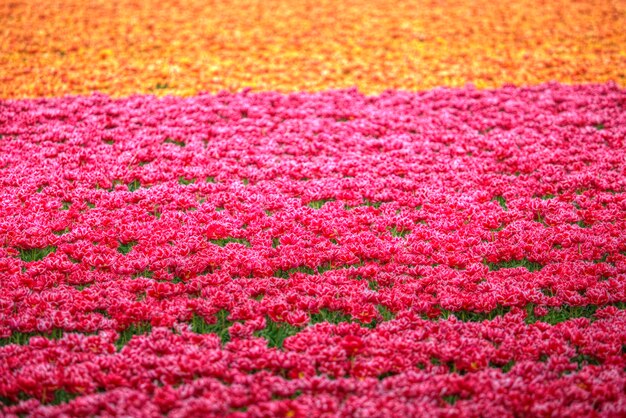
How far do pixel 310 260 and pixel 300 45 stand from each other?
20.6 feet

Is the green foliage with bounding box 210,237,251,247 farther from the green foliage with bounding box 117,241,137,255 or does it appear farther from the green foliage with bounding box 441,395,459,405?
the green foliage with bounding box 441,395,459,405

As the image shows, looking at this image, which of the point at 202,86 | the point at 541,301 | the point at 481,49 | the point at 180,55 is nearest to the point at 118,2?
the point at 180,55

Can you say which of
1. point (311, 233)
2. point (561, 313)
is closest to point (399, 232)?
point (311, 233)

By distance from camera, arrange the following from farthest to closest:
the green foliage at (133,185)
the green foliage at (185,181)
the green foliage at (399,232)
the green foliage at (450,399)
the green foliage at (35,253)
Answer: the green foliage at (185,181)
the green foliage at (133,185)
the green foliage at (399,232)
the green foliage at (35,253)
the green foliage at (450,399)

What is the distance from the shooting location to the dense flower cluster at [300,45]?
8.01m

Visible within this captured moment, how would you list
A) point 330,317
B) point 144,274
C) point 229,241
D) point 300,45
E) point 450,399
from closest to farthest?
point 450,399
point 330,317
point 144,274
point 229,241
point 300,45

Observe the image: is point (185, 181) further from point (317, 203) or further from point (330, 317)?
point (330, 317)

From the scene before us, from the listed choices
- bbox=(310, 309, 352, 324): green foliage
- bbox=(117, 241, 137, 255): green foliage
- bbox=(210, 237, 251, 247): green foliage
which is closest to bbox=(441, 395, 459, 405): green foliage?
bbox=(310, 309, 352, 324): green foliage

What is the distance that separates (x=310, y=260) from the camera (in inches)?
167

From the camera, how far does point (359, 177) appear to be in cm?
552

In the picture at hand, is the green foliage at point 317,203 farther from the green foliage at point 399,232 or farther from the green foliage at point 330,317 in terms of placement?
the green foliage at point 330,317

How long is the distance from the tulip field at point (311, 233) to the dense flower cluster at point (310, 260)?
0.02m

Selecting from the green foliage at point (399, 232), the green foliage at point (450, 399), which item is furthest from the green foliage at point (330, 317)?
the green foliage at point (399, 232)

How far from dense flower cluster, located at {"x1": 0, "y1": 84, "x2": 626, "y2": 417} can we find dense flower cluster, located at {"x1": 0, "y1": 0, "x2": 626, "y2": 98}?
121 centimetres
